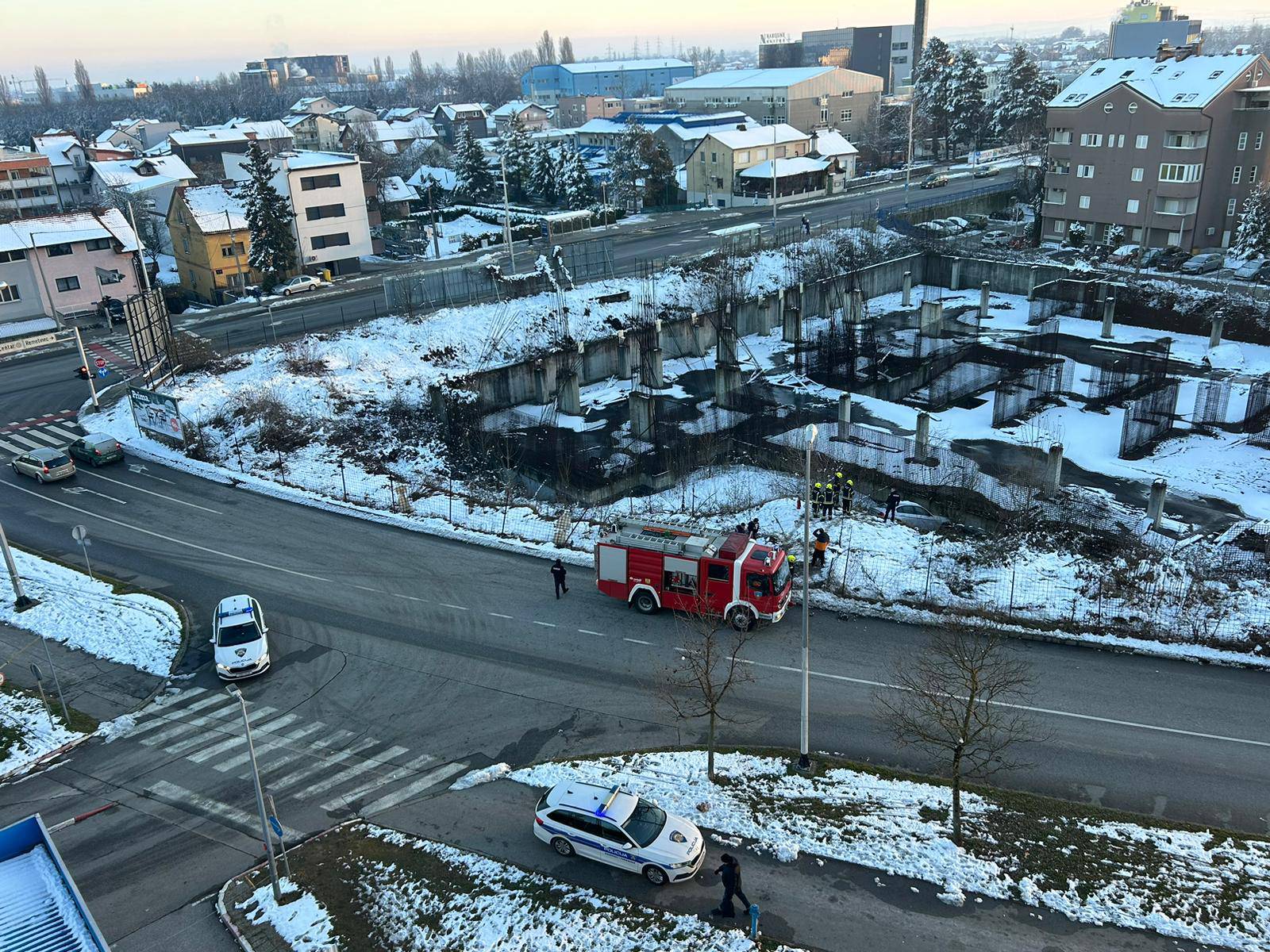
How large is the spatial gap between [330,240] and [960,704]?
56.6 m

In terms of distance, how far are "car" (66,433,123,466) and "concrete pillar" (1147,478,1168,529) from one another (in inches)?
1456

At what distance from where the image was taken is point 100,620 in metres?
24.4

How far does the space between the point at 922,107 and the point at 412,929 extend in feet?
347

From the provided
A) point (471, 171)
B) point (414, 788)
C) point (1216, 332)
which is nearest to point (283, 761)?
point (414, 788)

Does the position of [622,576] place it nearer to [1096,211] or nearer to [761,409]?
→ [761,409]

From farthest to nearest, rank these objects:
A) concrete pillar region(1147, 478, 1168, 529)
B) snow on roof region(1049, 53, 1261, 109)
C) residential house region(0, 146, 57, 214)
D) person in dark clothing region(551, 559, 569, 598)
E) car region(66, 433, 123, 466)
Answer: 1. residential house region(0, 146, 57, 214)
2. snow on roof region(1049, 53, 1261, 109)
3. car region(66, 433, 123, 466)
4. concrete pillar region(1147, 478, 1168, 529)
5. person in dark clothing region(551, 559, 569, 598)

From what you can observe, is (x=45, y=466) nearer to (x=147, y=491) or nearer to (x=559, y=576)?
(x=147, y=491)

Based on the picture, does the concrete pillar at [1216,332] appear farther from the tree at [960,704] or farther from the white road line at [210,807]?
the white road line at [210,807]

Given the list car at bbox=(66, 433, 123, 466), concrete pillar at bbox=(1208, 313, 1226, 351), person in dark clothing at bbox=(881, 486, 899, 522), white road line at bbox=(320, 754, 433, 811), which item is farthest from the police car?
concrete pillar at bbox=(1208, 313, 1226, 351)

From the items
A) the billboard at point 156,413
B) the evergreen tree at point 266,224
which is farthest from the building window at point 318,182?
the billboard at point 156,413

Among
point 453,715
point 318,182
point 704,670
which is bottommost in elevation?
point 453,715

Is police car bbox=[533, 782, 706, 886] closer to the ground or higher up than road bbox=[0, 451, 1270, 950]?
higher up

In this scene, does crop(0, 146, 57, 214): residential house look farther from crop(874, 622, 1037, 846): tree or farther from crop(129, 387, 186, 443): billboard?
crop(874, 622, 1037, 846): tree

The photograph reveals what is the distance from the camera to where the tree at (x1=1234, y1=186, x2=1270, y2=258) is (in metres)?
52.2
